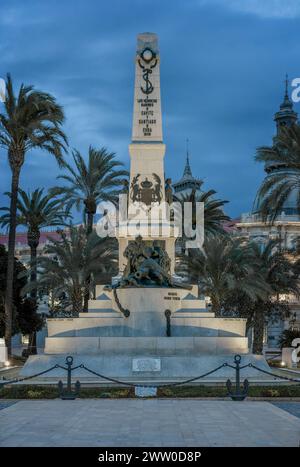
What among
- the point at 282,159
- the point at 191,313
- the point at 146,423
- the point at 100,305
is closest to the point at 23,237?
the point at 282,159

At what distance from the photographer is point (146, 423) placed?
40.1ft

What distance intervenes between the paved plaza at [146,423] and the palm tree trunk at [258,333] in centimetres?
2426

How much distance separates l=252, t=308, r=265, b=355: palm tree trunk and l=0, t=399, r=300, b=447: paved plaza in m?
24.3

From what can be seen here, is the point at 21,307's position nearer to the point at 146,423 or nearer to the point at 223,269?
the point at 223,269

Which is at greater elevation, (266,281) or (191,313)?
(266,281)

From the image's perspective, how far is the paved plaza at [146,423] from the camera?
33.7 ft

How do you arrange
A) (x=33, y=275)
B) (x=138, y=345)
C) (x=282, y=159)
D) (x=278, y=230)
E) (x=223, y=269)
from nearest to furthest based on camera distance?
(x=138, y=345)
(x=282, y=159)
(x=223, y=269)
(x=33, y=275)
(x=278, y=230)

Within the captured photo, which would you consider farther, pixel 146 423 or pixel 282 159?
pixel 282 159

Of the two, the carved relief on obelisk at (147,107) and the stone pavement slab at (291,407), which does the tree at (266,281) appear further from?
the stone pavement slab at (291,407)

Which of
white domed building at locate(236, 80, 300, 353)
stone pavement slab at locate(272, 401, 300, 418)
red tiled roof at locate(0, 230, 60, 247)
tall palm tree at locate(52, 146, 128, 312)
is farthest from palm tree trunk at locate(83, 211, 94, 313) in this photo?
red tiled roof at locate(0, 230, 60, 247)

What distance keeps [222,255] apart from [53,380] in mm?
18899

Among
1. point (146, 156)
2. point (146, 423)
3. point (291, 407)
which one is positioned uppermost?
point (146, 156)

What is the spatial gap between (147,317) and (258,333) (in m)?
17.0

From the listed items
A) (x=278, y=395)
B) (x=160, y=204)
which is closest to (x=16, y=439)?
(x=278, y=395)
